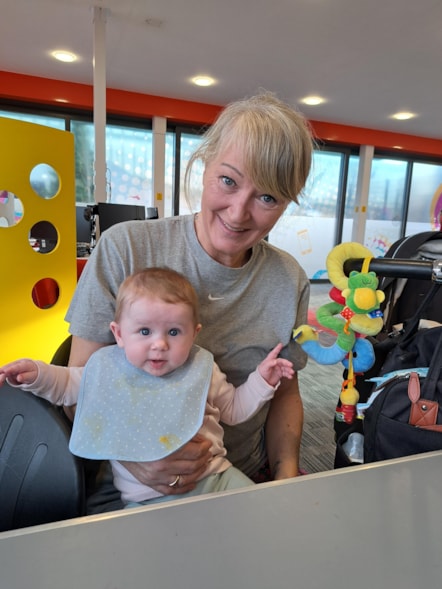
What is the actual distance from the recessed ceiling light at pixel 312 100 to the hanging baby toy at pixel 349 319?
5.14 meters

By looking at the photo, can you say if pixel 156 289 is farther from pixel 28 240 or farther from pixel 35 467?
pixel 28 240

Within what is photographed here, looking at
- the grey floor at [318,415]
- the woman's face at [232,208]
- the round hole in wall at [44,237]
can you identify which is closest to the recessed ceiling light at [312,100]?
the grey floor at [318,415]

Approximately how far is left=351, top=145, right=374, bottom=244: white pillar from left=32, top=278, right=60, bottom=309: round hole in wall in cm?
592

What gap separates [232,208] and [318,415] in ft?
6.70

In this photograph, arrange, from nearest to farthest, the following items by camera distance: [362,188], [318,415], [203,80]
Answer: [318,415] → [203,80] → [362,188]

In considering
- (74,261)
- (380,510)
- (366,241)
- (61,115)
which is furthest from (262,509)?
(366,241)

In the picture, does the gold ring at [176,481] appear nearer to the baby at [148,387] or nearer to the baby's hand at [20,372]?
the baby at [148,387]

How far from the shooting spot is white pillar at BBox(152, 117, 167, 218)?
562 cm

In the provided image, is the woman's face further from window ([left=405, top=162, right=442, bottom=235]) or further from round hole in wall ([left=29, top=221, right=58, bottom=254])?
window ([left=405, top=162, right=442, bottom=235])

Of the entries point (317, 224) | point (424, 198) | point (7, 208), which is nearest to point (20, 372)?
point (7, 208)

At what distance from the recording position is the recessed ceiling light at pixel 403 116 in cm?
578

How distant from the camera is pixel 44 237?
2.30m

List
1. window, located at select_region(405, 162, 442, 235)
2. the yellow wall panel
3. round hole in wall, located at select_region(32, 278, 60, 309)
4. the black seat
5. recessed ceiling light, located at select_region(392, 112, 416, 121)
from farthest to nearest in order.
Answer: window, located at select_region(405, 162, 442, 235)
recessed ceiling light, located at select_region(392, 112, 416, 121)
round hole in wall, located at select_region(32, 278, 60, 309)
the yellow wall panel
the black seat

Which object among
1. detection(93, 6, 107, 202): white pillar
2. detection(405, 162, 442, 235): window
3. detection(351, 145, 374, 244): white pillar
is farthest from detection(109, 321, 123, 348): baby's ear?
detection(405, 162, 442, 235): window
